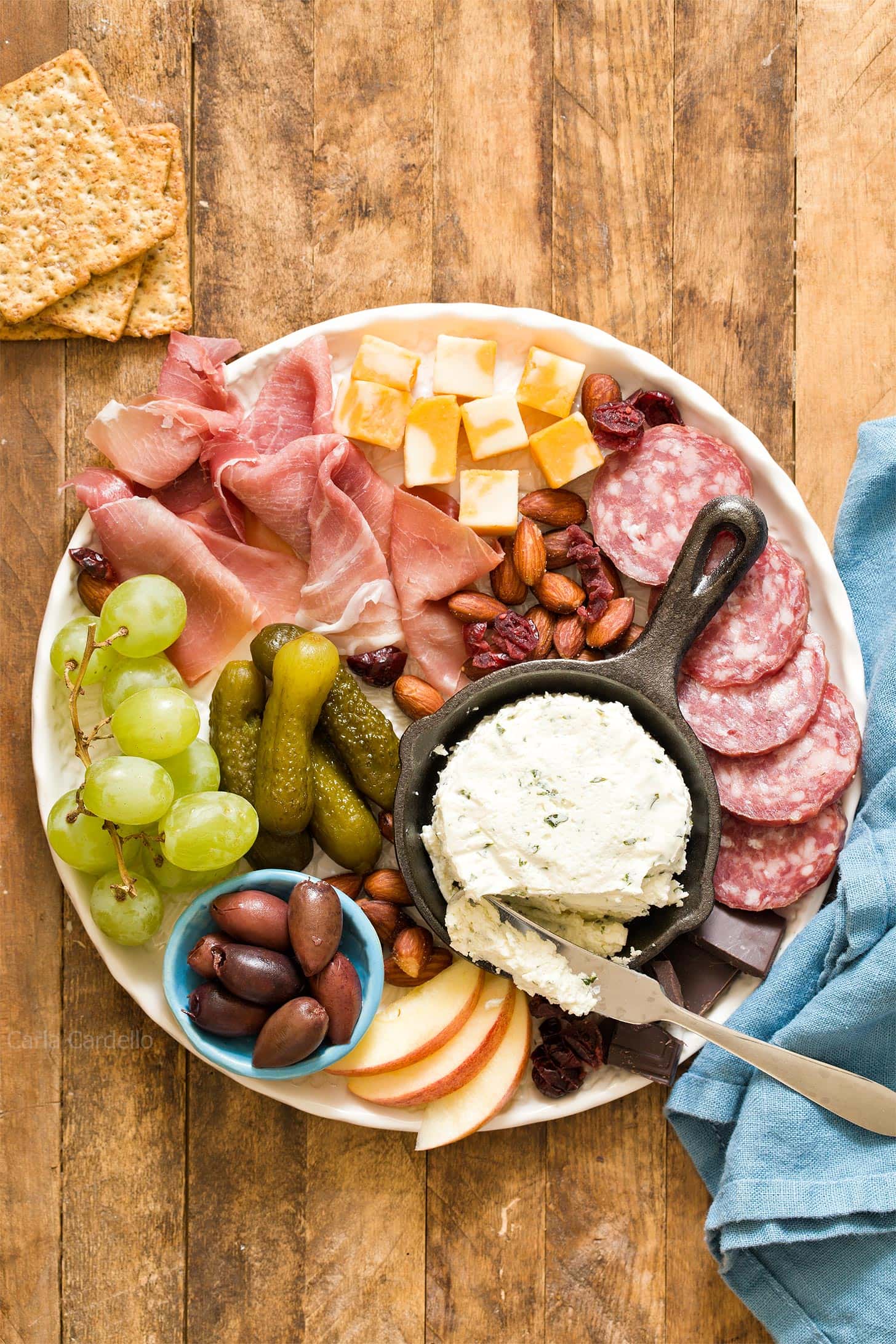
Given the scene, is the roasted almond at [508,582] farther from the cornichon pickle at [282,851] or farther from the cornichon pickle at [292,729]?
the cornichon pickle at [282,851]

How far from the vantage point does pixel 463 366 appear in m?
1.47

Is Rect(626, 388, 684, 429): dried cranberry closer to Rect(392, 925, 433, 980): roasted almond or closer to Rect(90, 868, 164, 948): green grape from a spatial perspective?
Rect(392, 925, 433, 980): roasted almond

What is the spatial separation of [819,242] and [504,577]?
0.70 m

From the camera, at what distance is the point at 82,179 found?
1.49 meters

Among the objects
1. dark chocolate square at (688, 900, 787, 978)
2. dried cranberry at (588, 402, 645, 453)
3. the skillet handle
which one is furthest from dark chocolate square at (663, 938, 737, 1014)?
dried cranberry at (588, 402, 645, 453)

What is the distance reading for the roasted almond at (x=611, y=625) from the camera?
1.44 metres

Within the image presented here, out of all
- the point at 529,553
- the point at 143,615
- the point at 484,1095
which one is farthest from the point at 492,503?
the point at 484,1095

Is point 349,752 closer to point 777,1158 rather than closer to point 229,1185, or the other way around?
point 229,1185

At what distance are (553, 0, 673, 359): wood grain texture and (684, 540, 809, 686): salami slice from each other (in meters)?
0.39

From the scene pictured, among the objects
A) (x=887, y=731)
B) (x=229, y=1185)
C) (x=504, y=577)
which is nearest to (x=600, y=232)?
(x=504, y=577)

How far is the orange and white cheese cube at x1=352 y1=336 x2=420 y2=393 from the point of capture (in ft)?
4.80

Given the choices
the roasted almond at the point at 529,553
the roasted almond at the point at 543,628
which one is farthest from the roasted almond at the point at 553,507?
the roasted almond at the point at 543,628

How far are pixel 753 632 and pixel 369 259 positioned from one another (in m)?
0.78

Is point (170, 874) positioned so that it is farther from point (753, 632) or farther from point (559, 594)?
point (753, 632)
